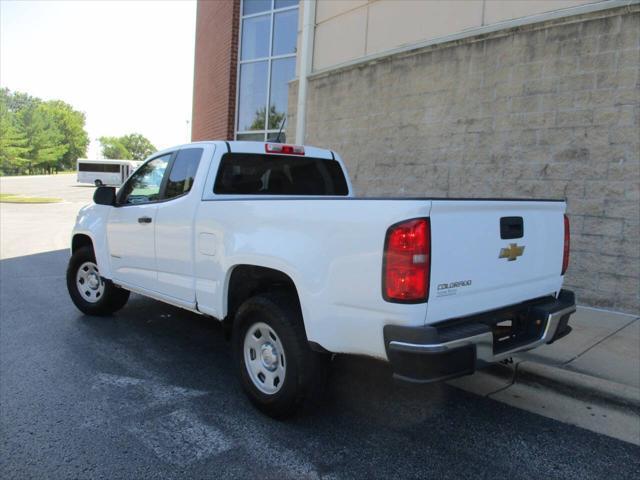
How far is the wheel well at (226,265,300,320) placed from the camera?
349cm

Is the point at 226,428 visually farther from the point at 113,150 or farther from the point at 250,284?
the point at 113,150

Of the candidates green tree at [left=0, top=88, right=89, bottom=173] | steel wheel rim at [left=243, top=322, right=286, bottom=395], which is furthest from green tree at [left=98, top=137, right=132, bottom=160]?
steel wheel rim at [left=243, top=322, right=286, bottom=395]

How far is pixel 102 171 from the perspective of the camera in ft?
162

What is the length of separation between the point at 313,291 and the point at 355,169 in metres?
6.52

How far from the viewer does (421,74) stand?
8.20m

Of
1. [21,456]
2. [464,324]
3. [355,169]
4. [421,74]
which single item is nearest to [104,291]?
Answer: [21,456]

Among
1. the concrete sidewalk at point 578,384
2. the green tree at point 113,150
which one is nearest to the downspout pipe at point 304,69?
the concrete sidewalk at point 578,384

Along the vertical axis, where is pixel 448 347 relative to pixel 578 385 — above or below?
above

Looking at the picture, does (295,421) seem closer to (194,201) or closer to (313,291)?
(313,291)

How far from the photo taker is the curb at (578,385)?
3.83m

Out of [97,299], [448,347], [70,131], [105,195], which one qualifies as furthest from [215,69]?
[70,131]

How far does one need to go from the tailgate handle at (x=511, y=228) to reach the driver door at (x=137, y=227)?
299 cm

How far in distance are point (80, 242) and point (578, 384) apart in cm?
541

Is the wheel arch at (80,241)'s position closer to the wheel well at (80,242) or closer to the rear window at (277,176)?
the wheel well at (80,242)
